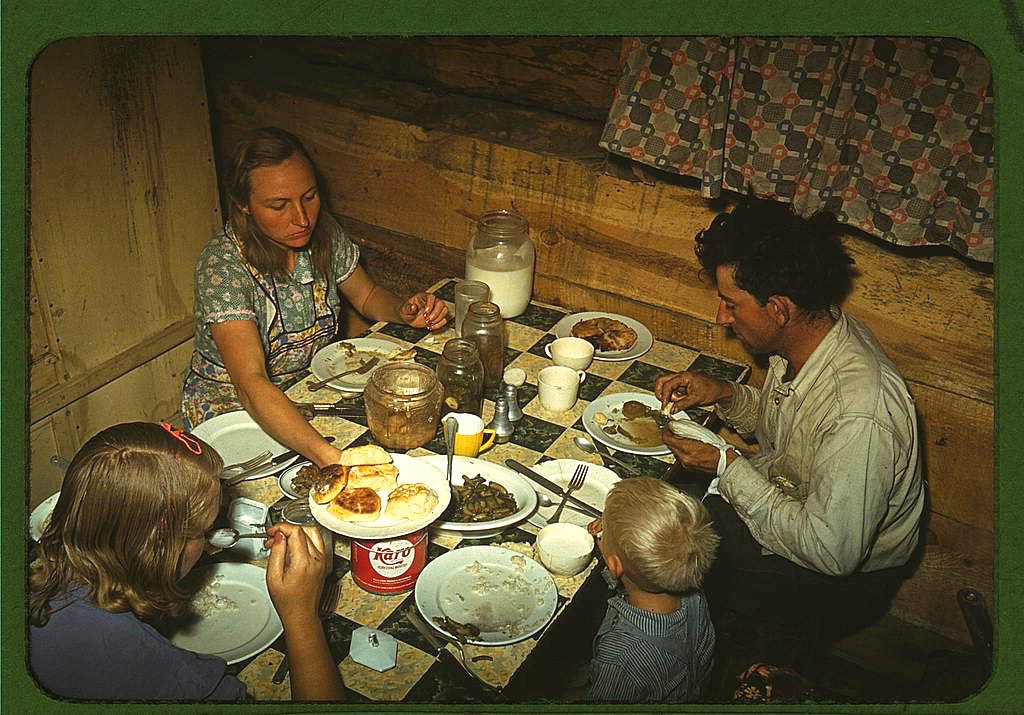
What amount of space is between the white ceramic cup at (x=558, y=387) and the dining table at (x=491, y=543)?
0.04 meters

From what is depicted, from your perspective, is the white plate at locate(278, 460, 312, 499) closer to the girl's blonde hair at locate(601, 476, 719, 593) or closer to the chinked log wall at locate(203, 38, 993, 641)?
the girl's blonde hair at locate(601, 476, 719, 593)

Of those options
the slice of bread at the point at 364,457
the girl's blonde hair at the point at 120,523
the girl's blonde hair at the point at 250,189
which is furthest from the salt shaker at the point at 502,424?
the girl's blonde hair at the point at 120,523

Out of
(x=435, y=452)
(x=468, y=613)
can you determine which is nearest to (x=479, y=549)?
(x=468, y=613)

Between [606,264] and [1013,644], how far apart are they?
225 cm

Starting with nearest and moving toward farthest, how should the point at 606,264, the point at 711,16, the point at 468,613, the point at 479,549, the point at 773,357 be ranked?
1. the point at 711,16
2. the point at 468,613
3. the point at 479,549
4. the point at 773,357
5. the point at 606,264

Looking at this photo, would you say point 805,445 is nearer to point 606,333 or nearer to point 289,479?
point 606,333

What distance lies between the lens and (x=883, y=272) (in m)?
3.28

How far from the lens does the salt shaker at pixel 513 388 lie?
9.76 feet

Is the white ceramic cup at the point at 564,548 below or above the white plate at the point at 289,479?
above

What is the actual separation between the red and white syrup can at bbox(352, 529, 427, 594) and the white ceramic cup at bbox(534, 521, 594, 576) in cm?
34

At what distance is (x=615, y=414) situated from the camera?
3084 millimetres

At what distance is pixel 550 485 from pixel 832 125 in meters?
1.68

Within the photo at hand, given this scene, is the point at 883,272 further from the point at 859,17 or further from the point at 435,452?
the point at 435,452

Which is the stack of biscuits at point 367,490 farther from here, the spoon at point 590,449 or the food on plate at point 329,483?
the spoon at point 590,449
